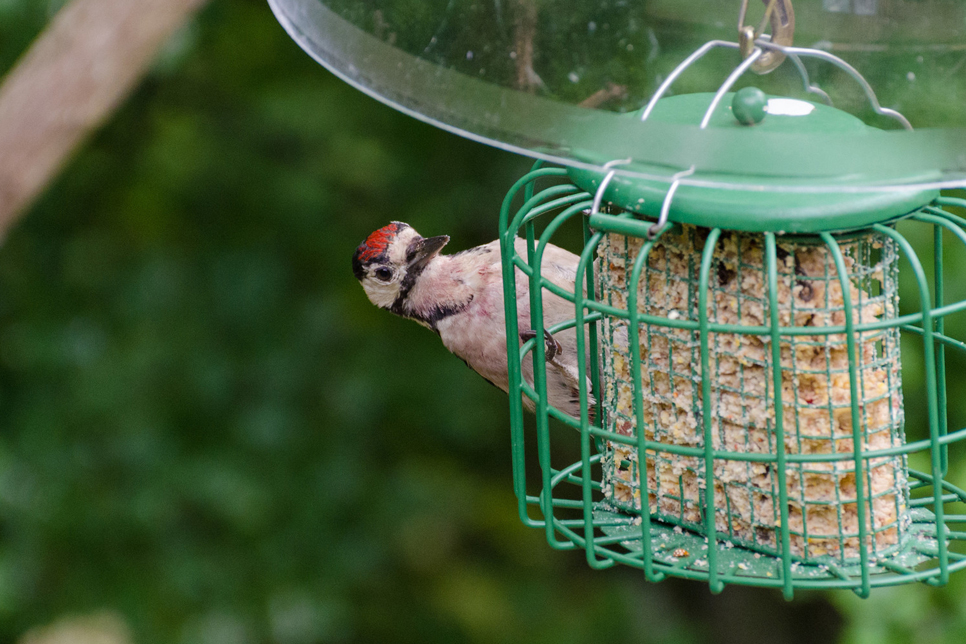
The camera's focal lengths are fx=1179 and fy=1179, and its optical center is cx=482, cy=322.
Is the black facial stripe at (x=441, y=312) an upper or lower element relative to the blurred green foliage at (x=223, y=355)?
upper

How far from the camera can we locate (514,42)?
7.61 feet

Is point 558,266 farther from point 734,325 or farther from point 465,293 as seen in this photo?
point 734,325

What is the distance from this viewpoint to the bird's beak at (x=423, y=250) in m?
2.78

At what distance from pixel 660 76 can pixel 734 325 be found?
26.3 inches

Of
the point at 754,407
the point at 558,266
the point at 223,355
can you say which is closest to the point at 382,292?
the point at 558,266

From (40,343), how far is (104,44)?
2.04 metres

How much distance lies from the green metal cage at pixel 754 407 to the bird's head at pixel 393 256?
1.93ft

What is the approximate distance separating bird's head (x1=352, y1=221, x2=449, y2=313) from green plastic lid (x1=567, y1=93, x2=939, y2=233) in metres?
0.76

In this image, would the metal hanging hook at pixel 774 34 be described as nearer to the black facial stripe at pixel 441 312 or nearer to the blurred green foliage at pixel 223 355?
the black facial stripe at pixel 441 312

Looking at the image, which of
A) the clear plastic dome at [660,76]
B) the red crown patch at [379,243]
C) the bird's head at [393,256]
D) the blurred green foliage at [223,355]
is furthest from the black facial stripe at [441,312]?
the blurred green foliage at [223,355]

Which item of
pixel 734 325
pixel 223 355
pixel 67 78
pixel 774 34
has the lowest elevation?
pixel 223 355

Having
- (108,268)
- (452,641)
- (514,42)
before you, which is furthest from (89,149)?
(514,42)

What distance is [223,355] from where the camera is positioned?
4996 millimetres

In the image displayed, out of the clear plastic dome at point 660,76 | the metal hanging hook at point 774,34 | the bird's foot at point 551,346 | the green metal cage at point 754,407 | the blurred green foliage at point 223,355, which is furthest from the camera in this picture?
the blurred green foliage at point 223,355
